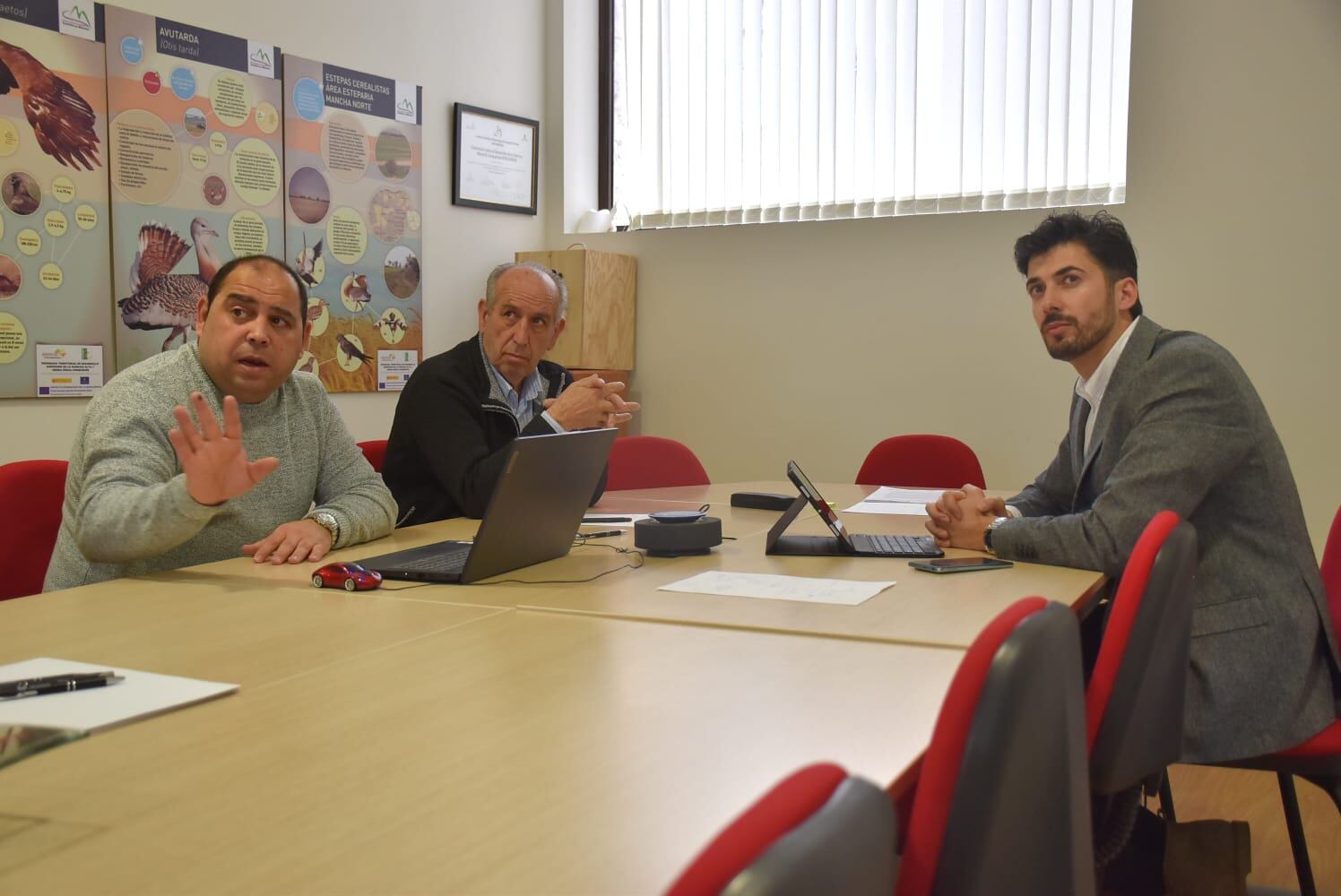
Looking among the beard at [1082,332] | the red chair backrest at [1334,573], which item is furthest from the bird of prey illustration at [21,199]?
the red chair backrest at [1334,573]

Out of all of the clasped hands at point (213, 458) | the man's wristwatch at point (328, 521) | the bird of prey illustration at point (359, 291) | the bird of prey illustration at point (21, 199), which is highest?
the bird of prey illustration at point (21, 199)

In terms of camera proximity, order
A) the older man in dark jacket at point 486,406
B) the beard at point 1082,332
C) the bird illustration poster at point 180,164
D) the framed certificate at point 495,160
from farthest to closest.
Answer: the framed certificate at point 495,160 → the bird illustration poster at point 180,164 → the older man in dark jacket at point 486,406 → the beard at point 1082,332

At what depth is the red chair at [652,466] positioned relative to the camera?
12.6 feet

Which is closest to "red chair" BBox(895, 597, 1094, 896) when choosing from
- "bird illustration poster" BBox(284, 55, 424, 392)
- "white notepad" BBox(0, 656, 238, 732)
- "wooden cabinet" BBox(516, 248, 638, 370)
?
"white notepad" BBox(0, 656, 238, 732)

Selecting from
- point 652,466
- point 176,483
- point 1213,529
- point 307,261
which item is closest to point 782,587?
point 1213,529

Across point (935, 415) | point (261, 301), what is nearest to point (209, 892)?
point (261, 301)

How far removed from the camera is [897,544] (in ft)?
7.76

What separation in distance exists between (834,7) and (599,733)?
14.1ft

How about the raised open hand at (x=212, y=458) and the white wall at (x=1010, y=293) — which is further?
the white wall at (x=1010, y=293)

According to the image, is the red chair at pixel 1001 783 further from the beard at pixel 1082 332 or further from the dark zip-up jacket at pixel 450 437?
the dark zip-up jacket at pixel 450 437

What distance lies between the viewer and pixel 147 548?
1.90 m

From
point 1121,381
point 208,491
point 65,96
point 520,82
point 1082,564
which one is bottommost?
point 1082,564

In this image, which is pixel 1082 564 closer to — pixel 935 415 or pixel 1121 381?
pixel 1121 381

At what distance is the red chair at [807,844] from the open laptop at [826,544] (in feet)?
5.42
